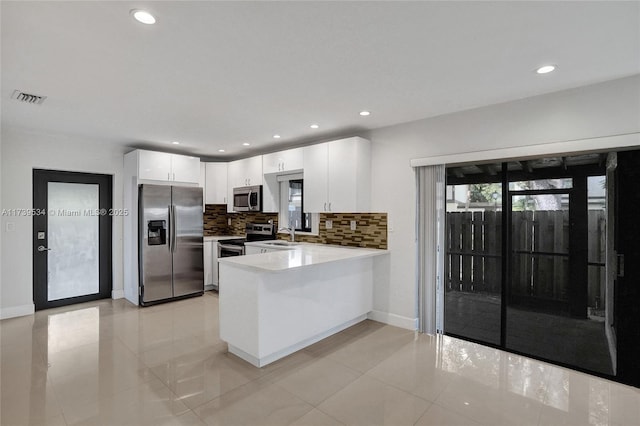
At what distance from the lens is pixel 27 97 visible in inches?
117

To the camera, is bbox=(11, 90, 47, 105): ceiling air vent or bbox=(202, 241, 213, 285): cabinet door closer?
bbox=(11, 90, 47, 105): ceiling air vent

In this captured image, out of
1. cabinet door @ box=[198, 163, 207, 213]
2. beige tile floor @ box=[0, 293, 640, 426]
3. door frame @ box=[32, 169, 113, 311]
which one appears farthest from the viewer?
cabinet door @ box=[198, 163, 207, 213]

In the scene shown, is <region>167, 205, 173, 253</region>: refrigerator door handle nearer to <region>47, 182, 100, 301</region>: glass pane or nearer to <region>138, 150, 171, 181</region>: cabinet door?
<region>138, 150, 171, 181</region>: cabinet door

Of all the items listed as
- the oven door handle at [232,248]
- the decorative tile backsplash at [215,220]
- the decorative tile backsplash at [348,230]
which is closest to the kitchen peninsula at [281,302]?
the decorative tile backsplash at [348,230]

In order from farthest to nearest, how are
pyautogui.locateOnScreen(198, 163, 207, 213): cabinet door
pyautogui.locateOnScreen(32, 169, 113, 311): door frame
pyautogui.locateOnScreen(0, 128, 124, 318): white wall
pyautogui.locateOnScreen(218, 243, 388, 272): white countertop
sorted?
1. pyautogui.locateOnScreen(198, 163, 207, 213): cabinet door
2. pyautogui.locateOnScreen(32, 169, 113, 311): door frame
3. pyautogui.locateOnScreen(0, 128, 124, 318): white wall
4. pyautogui.locateOnScreen(218, 243, 388, 272): white countertop

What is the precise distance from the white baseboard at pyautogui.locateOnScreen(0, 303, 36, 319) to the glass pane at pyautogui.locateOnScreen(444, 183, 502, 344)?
5.60 metres

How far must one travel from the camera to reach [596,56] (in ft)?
7.22

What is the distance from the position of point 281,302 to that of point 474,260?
108 inches

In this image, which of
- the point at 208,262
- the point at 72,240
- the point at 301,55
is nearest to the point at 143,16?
the point at 301,55

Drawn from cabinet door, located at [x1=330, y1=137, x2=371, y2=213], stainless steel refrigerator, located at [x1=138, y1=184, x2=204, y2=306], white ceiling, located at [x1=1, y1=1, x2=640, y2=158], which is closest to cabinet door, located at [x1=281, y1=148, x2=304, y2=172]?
cabinet door, located at [x1=330, y1=137, x2=371, y2=213]

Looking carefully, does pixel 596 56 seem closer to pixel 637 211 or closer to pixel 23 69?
pixel 637 211

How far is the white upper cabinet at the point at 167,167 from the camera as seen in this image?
4.77 metres

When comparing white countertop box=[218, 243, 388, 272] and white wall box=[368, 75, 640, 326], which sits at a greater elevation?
white wall box=[368, 75, 640, 326]

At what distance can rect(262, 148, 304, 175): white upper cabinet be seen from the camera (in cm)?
462
